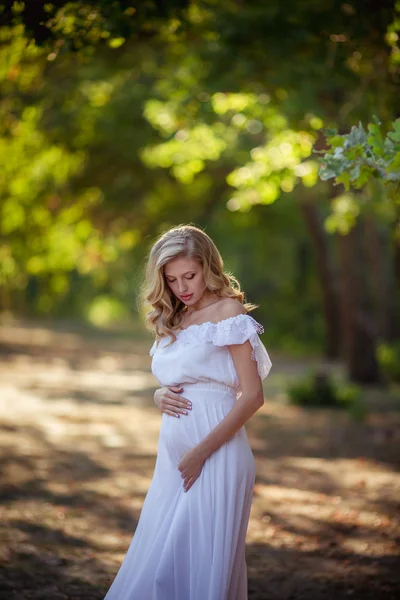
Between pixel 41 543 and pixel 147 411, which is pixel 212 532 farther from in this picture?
pixel 147 411

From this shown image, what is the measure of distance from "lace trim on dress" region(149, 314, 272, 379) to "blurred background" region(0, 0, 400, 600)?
94 centimetres

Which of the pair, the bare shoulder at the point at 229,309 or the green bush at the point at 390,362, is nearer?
the bare shoulder at the point at 229,309

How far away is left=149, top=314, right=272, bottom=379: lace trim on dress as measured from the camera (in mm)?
3699

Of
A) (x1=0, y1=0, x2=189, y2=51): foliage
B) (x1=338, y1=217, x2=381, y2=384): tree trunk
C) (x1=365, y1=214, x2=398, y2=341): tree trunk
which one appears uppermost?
(x1=0, y1=0, x2=189, y2=51): foliage

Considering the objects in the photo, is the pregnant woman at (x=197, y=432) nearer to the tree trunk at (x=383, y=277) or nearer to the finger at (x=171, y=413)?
the finger at (x=171, y=413)

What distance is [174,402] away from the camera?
12.7 ft

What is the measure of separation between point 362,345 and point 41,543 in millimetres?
11913

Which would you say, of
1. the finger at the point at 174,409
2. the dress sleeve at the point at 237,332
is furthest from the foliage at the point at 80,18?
the finger at the point at 174,409

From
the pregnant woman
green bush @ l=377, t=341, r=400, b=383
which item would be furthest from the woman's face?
green bush @ l=377, t=341, r=400, b=383

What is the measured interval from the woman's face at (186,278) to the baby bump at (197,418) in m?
0.43

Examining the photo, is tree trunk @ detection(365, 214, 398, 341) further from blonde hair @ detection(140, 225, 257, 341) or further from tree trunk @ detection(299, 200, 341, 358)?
blonde hair @ detection(140, 225, 257, 341)

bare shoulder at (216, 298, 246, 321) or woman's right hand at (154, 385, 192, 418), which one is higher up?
bare shoulder at (216, 298, 246, 321)

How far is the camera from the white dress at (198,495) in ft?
12.1

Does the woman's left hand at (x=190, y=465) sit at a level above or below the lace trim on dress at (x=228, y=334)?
below
